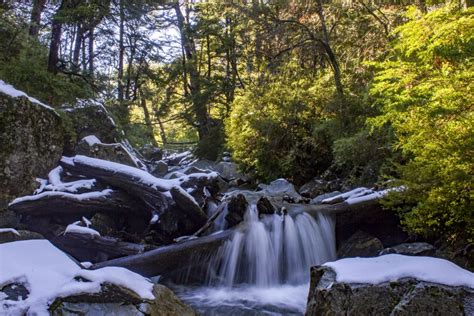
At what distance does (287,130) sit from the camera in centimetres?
1259

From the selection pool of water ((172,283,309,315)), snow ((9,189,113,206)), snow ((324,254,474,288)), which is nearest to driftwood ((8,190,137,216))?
snow ((9,189,113,206))

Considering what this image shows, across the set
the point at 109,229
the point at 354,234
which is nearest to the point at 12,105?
the point at 109,229

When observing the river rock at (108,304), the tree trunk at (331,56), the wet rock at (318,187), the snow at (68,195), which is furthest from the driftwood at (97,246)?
the tree trunk at (331,56)

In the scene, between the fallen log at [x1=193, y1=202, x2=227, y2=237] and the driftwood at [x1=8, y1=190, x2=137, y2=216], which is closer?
the driftwood at [x1=8, y1=190, x2=137, y2=216]

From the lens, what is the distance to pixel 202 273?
7.02 m

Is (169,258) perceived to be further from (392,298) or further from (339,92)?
(339,92)

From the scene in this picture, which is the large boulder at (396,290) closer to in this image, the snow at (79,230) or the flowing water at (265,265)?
the flowing water at (265,265)

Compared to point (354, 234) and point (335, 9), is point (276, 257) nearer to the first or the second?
point (354, 234)

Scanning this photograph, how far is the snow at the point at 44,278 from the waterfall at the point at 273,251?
3440 mm

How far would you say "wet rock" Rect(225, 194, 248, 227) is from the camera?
771 centimetres

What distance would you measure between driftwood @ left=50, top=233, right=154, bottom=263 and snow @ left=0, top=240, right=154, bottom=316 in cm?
279

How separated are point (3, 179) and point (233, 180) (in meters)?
8.56

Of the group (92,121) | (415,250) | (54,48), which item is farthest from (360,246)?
(54,48)

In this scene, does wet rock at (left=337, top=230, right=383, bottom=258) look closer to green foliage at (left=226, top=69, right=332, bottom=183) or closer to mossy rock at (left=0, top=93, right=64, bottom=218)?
green foliage at (left=226, top=69, right=332, bottom=183)
